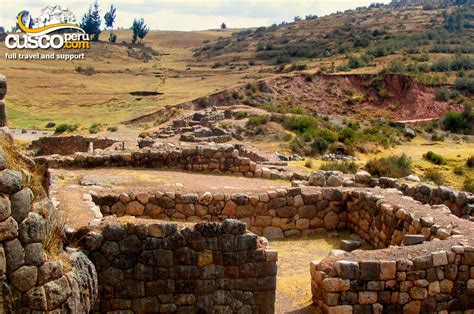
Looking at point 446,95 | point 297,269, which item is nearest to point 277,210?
point 297,269

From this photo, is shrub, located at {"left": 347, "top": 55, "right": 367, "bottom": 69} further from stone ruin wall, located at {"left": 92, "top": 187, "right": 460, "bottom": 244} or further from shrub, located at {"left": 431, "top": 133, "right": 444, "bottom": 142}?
stone ruin wall, located at {"left": 92, "top": 187, "right": 460, "bottom": 244}

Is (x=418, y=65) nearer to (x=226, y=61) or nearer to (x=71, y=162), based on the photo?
(x=226, y=61)

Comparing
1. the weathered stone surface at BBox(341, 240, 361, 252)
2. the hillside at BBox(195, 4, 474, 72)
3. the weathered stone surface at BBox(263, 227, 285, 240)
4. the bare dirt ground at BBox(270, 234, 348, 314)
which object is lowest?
the bare dirt ground at BBox(270, 234, 348, 314)

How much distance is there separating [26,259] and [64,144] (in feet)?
70.8

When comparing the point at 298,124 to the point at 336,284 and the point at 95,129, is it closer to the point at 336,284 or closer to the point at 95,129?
the point at 95,129

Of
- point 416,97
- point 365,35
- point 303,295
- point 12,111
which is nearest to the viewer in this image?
point 303,295

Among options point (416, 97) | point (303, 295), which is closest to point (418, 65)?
point (416, 97)

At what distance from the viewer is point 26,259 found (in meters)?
5.44

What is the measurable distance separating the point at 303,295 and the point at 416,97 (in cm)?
4984

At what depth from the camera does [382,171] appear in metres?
23.4

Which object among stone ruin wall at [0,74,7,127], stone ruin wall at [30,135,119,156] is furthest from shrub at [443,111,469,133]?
stone ruin wall at [0,74,7,127]

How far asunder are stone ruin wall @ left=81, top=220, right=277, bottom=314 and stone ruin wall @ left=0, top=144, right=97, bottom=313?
4.55 feet

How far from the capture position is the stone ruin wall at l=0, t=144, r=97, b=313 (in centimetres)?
526

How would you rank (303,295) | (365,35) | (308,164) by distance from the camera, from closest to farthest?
(303,295), (308,164), (365,35)
